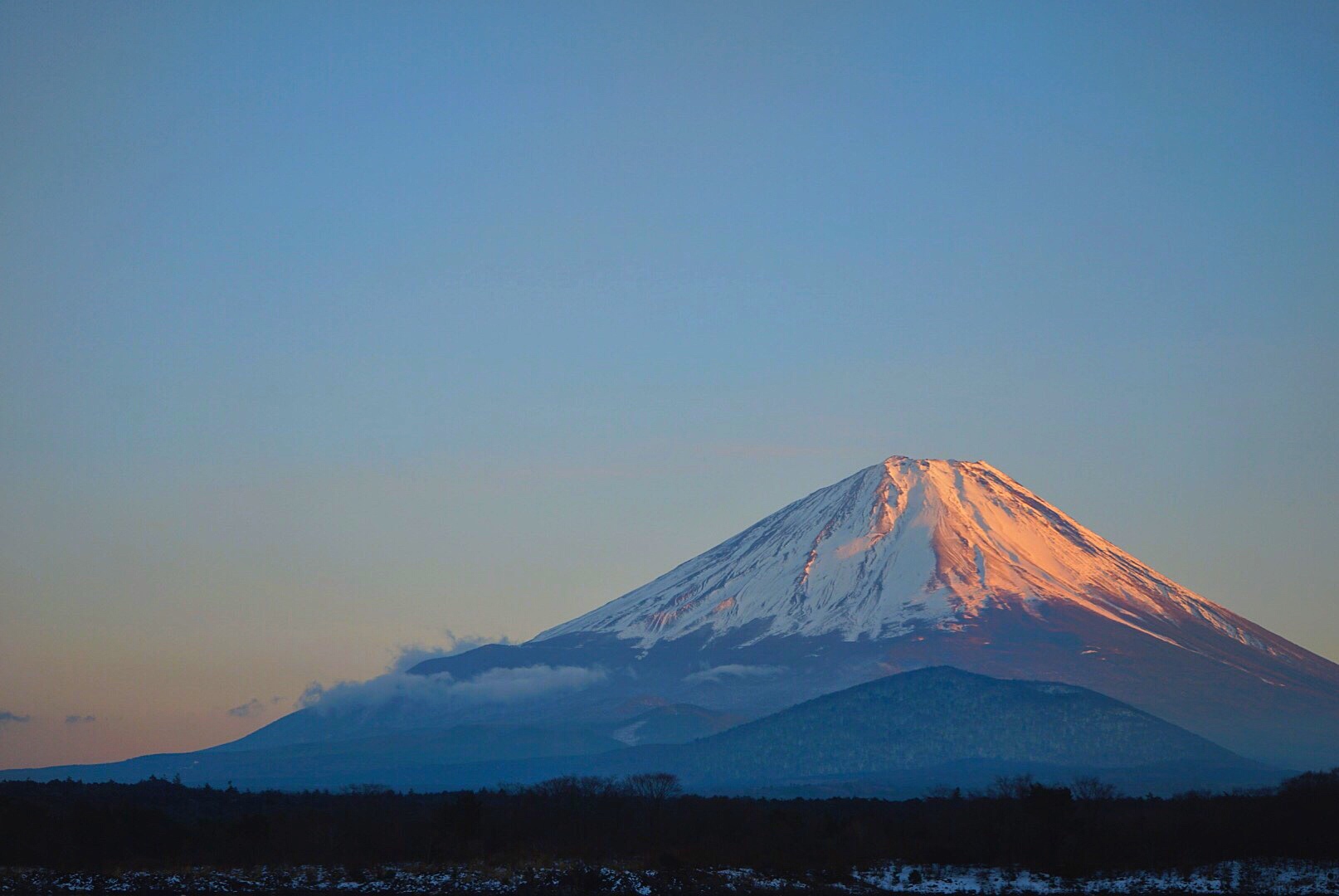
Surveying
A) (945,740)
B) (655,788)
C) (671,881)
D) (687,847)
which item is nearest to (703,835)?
(687,847)

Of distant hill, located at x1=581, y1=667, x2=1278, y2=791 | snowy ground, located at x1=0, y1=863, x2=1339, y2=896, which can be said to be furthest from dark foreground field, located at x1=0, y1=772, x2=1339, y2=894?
distant hill, located at x1=581, y1=667, x2=1278, y2=791

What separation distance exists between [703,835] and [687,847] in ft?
14.4

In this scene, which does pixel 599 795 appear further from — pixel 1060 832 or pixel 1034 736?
pixel 1034 736

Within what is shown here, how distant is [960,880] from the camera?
50719 mm

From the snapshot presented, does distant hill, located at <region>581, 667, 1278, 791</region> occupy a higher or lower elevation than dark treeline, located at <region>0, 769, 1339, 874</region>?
higher

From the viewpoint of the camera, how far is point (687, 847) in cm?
5588

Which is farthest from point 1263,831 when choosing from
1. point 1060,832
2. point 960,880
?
point 960,880

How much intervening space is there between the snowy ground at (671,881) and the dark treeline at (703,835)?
4.45 feet

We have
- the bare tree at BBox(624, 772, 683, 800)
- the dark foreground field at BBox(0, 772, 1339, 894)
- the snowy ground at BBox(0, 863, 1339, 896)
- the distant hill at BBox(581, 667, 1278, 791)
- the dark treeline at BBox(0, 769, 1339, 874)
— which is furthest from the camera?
the distant hill at BBox(581, 667, 1278, 791)

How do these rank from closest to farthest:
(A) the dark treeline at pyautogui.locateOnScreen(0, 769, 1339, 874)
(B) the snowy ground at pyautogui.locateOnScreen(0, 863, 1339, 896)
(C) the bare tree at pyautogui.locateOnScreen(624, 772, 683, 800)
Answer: (B) the snowy ground at pyautogui.locateOnScreen(0, 863, 1339, 896), (A) the dark treeline at pyautogui.locateOnScreen(0, 769, 1339, 874), (C) the bare tree at pyautogui.locateOnScreen(624, 772, 683, 800)

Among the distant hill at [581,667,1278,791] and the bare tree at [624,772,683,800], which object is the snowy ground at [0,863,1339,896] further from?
the distant hill at [581,667,1278,791]

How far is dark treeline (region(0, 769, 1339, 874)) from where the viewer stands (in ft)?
171

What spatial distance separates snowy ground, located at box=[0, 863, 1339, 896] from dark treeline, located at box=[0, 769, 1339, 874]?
1.36 metres

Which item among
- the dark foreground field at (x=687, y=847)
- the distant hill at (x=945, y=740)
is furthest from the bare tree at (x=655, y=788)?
the distant hill at (x=945, y=740)
